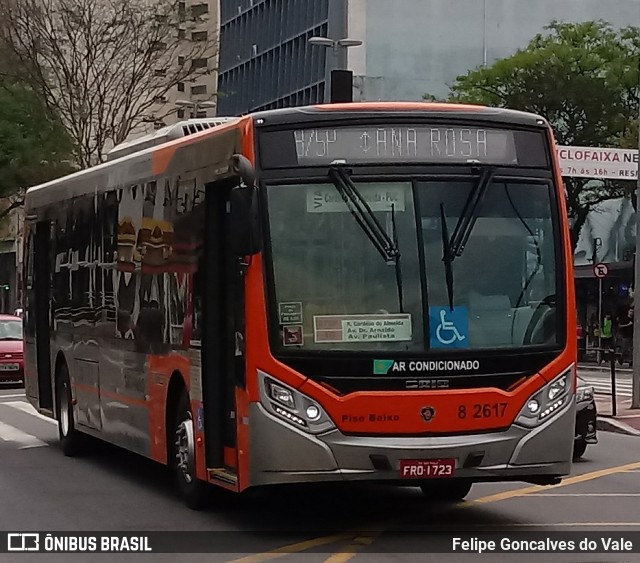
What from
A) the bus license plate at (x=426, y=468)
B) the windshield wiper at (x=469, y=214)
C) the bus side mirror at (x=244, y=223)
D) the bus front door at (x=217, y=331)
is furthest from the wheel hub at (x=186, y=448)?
the windshield wiper at (x=469, y=214)

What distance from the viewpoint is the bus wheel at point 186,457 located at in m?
12.9

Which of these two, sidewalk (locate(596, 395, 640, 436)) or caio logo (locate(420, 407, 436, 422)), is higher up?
caio logo (locate(420, 407, 436, 422))

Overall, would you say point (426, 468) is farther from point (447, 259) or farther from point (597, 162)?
point (597, 162)

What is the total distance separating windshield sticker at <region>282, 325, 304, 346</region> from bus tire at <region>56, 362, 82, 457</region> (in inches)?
278

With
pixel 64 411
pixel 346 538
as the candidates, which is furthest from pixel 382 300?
pixel 64 411

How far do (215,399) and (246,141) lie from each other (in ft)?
6.91

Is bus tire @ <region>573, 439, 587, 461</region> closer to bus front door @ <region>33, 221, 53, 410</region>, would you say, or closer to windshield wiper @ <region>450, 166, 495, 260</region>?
bus front door @ <region>33, 221, 53, 410</region>

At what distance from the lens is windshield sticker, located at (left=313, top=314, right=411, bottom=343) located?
11305 millimetres

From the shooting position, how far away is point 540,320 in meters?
11.7

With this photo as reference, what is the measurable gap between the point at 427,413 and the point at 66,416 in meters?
7.90

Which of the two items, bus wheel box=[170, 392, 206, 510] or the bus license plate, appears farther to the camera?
bus wheel box=[170, 392, 206, 510]

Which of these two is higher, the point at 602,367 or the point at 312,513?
the point at 312,513

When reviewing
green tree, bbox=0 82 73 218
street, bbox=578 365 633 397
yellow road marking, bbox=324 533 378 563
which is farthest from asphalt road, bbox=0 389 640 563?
green tree, bbox=0 82 73 218

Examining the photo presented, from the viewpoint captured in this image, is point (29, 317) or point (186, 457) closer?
point (186, 457)
